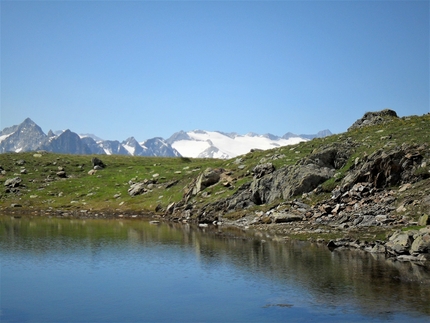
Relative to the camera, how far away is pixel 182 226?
251ft

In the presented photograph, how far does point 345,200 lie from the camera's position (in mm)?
63375

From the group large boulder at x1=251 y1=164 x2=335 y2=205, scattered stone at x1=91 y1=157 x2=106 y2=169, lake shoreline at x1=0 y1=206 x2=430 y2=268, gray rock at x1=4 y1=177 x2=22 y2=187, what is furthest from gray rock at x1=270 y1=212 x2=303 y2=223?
scattered stone at x1=91 y1=157 x2=106 y2=169

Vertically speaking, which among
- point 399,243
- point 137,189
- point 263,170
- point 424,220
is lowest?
point 399,243

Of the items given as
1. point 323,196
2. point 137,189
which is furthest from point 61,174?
point 323,196

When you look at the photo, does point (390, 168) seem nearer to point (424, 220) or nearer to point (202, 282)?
point (424, 220)

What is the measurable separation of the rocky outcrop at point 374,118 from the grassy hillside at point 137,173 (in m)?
4.15

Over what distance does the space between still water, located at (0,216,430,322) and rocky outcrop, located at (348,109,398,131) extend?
170 ft

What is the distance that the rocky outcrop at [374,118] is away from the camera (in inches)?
3897

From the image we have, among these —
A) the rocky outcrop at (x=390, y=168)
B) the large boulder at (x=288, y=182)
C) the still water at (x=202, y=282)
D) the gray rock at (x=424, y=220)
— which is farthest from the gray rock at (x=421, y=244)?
the large boulder at (x=288, y=182)

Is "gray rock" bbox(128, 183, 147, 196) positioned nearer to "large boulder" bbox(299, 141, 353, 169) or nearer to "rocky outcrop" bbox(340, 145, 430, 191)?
"large boulder" bbox(299, 141, 353, 169)

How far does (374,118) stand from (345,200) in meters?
44.1

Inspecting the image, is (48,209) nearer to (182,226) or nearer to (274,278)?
(182,226)

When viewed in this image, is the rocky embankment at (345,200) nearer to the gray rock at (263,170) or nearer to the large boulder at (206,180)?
the gray rock at (263,170)

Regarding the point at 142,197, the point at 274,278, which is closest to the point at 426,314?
the point at 274,278
